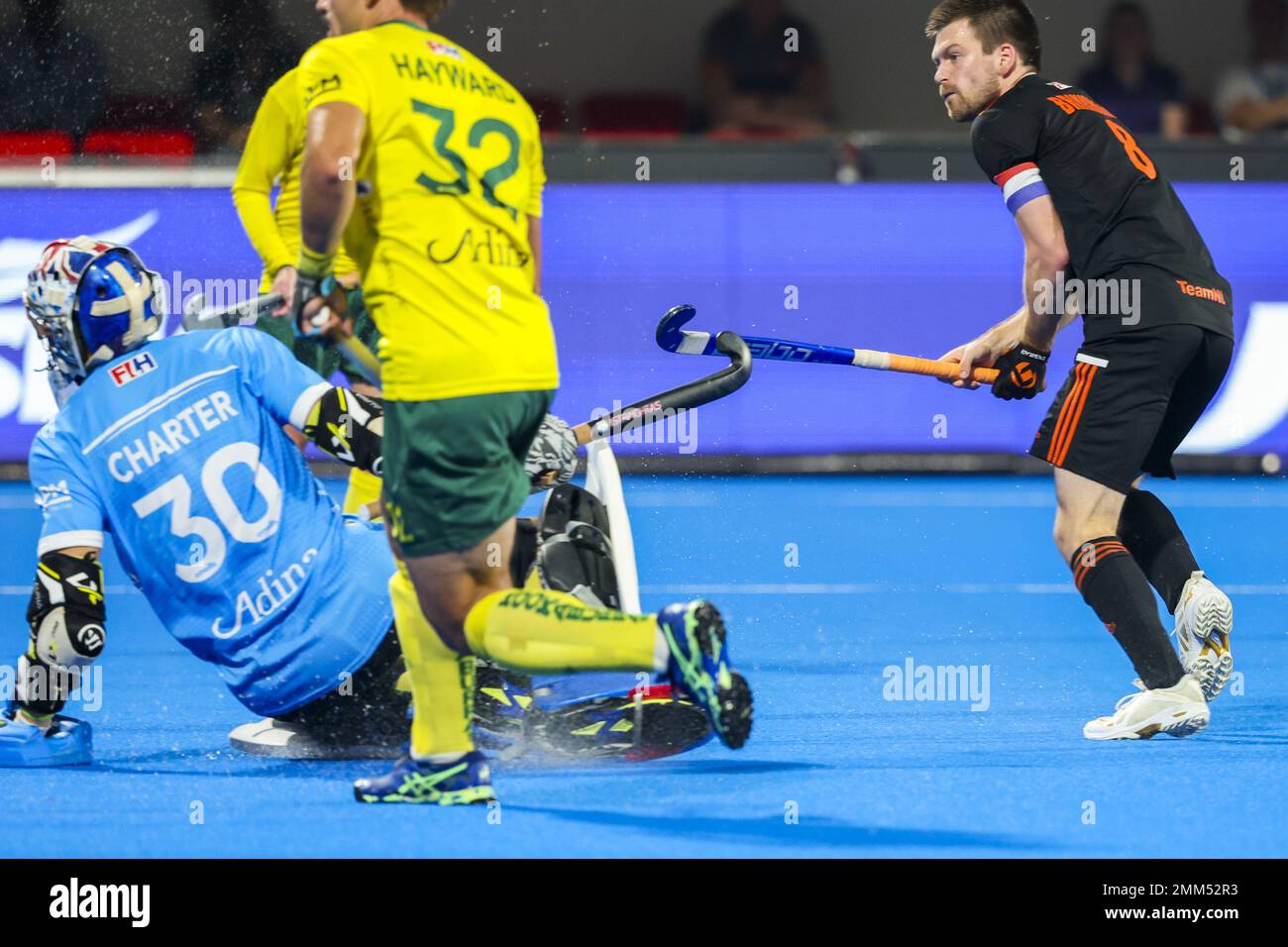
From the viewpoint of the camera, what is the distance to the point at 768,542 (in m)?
7.79

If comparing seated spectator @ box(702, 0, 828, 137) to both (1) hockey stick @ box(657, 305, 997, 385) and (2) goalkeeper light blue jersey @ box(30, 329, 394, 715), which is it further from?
(2) goalkeeper light blue jersey @ box(30, 329, 394, 715)

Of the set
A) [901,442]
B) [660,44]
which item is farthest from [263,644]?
[660,44]

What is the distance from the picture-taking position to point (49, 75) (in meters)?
10.4

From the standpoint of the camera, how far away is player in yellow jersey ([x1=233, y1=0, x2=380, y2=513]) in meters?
5.32

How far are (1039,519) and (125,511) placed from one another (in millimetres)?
5231

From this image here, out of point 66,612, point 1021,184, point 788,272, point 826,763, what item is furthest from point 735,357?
point 788,272

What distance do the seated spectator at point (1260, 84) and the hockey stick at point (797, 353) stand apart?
24.0 feet

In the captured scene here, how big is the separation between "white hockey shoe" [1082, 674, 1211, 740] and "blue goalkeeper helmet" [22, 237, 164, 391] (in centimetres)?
236

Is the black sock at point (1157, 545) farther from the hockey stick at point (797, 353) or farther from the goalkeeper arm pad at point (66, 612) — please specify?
the goalkeeper arm pad at point (66, 612)

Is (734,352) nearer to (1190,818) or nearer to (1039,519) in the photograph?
(1190,818)

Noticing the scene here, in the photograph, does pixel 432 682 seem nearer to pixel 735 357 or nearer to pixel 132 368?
pixel 132 368

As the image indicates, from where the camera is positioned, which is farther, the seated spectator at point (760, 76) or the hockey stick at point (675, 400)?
the seated spectator at point (760, 76)

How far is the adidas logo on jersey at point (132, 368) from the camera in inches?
161

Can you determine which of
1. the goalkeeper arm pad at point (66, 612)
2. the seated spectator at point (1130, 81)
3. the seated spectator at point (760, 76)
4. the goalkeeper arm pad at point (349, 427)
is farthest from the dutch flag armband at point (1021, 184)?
the seated spectator at point (760, 76)
